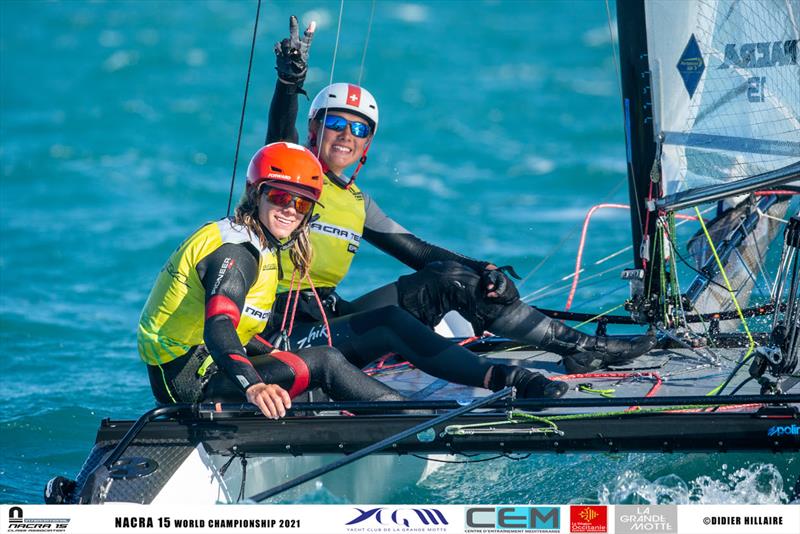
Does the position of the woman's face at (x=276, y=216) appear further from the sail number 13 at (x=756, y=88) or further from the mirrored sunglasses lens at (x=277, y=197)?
the sail number 13 at (x=756, y=88)

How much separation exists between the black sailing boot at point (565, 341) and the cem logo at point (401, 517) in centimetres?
153

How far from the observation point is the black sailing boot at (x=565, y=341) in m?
5.31

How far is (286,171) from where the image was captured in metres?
4.63

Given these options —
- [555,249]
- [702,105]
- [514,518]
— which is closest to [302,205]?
[514,518]

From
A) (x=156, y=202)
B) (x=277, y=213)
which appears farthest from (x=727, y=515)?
(x=156, y=202)

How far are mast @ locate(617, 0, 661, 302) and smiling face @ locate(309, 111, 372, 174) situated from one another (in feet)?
3.92

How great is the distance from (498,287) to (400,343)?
1.69ft

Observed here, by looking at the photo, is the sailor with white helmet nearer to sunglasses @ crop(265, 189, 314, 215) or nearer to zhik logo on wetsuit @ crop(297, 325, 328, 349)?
zhik logo on wetsuit @ crop(297, 325, 328, 349)

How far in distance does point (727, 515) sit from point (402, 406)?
1139 mm

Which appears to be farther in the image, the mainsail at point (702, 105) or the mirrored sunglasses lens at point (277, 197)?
the mainsail at point (702, 105)

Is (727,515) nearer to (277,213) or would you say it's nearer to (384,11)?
(277,213)

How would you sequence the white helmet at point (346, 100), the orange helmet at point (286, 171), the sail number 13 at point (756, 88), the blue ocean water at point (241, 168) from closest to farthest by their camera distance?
the orange helmet at point (286, 171), the sail number 13 at point (756, 88), the white helmet at point (346, 100), the blue ocean water at point (241, 168)

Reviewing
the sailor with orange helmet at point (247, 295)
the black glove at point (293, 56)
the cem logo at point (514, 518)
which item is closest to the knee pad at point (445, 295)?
the sailor with orange helmet at point (247, 295)

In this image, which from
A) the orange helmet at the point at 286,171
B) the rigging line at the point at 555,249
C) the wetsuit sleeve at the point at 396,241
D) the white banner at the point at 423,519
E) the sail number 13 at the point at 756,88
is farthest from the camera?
the rigging line at the point at 555,249
